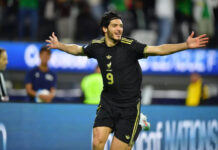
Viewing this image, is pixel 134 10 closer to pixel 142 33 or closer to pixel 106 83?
pixel 142 33

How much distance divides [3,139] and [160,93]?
23.5 ft

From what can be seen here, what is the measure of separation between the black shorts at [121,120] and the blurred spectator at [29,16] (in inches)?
318

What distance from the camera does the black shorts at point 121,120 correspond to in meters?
7.47

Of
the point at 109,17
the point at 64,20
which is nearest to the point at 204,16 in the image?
the point at 64,20

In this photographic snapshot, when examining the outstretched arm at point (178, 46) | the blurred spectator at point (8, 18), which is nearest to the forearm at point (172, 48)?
the outstretched arm at point (178, 46)

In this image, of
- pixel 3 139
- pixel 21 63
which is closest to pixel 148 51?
pixel 3 139

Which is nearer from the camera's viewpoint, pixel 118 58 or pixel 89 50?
pixel 118 58

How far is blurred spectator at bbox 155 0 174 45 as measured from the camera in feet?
50.6

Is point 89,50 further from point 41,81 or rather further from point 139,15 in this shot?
point 139,15

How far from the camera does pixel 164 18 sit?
1545 cm

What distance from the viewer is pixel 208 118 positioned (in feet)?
32.0

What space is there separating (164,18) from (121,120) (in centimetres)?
832

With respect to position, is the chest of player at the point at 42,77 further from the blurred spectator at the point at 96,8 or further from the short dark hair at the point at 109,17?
Answer: the blurred spectator at the point at 96,8

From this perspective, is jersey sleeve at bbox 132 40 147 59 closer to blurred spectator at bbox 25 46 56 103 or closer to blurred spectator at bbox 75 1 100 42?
blurred spectator at bbox 25 46 56 103
